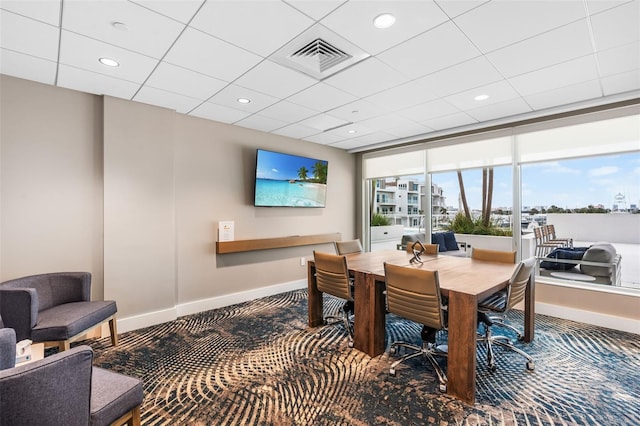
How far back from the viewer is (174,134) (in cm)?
391

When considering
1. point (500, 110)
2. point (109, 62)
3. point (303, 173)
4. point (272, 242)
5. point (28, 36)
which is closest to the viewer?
point (28, 36)

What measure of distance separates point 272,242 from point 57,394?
12.0 ft

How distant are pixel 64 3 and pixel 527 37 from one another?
318cm

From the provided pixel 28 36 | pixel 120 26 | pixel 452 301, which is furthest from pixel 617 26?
pixel 28 36

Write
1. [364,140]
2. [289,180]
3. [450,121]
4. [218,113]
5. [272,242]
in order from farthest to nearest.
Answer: [364,140]
[289,180]
[272,242]
[450,121]
[218,113]

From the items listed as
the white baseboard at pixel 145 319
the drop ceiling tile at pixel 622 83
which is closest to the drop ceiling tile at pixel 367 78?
the drop ceiling tile at pixel 622 83

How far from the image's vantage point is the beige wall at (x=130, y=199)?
9.78ft

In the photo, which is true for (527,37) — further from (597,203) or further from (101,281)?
(101,281)

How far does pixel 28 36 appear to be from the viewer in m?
2.22

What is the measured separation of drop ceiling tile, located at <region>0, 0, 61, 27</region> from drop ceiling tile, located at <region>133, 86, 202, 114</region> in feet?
3.68

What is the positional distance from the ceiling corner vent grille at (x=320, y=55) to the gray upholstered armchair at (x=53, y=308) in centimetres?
293

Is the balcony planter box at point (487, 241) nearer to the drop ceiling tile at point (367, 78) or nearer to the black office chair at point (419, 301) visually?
the black office chair at point (419, 301)

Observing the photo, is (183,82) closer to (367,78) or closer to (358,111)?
(367,78)

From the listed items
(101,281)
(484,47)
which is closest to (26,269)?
(101,281)
